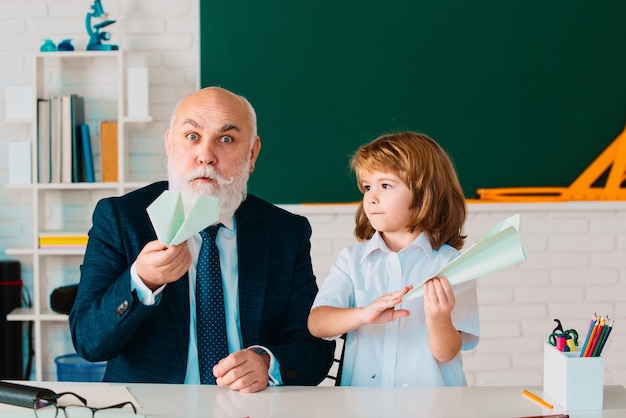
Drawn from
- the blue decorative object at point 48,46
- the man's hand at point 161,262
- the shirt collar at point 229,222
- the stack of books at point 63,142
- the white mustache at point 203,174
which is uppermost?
the blue decorative object at point 48,46

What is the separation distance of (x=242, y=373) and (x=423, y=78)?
96.2 inches

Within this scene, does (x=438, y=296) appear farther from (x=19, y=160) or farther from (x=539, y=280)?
(x=19, y=160)

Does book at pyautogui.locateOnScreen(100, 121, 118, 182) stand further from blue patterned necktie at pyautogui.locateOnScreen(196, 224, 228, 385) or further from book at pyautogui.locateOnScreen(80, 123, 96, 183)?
blue patterned necktie at pyautogui.locateOnScreen(196, 224, 228, 385)

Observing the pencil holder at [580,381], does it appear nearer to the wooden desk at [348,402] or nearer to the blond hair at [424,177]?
the wooden desk at [348,402]

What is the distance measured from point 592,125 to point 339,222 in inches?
48.8

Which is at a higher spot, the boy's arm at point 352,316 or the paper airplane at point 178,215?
the paper airplane at point 178,215

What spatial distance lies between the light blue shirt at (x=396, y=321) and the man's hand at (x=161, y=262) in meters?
0.36

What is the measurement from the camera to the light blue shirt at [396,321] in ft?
5.97

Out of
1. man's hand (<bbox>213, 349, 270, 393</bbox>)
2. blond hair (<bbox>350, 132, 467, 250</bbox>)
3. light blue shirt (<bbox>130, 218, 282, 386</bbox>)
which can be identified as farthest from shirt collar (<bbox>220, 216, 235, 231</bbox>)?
man's hand (<bbox>213, 349, 270, 393</bbox>)

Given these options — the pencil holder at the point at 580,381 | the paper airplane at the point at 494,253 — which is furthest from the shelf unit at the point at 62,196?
the pencil holder at the point at 580,381

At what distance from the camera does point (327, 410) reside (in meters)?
1.47

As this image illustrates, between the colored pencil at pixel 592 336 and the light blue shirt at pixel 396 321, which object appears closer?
the colored pencil at pixel 592 336

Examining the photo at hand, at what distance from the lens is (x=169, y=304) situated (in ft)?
6.44

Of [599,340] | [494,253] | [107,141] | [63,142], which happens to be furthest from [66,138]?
[599,340]
